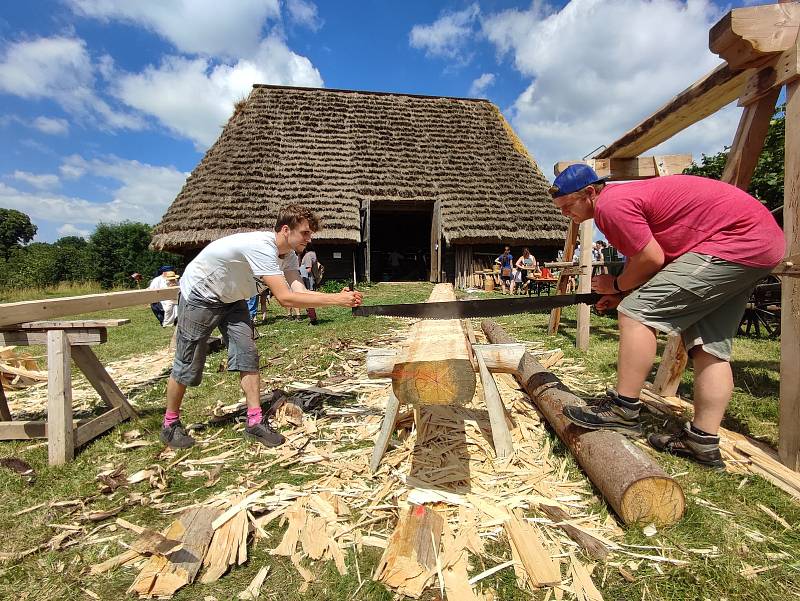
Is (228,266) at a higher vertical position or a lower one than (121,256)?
lower

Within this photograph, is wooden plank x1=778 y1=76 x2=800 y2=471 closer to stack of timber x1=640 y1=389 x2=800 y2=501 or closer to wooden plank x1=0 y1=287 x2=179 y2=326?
stack of timber x1=640 y1=389 x2=800 y2=501

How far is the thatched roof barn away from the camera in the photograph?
45.4 feet

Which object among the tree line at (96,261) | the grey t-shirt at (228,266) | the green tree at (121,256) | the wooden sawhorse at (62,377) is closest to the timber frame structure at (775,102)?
the grey t-shirt at (228,266)

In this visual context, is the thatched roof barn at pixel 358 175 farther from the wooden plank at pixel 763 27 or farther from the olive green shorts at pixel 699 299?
the olive green shorts at pixel 699 299

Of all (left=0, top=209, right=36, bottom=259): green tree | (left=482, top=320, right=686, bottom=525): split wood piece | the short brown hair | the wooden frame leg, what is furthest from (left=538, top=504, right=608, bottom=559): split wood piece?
(left=0, top=209, right=36, bottom=259): green tree

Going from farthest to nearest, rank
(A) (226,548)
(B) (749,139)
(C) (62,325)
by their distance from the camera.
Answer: (C) (62,325) → (B) (749,139) → (A) (226,548)

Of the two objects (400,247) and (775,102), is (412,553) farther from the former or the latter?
(400,247)

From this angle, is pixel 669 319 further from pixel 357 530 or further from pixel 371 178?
pixel 371 178

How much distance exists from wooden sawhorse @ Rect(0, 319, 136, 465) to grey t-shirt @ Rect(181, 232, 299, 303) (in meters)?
0.71

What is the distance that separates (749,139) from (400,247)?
18.2 metres

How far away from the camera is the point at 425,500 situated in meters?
2.33

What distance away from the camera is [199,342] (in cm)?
319

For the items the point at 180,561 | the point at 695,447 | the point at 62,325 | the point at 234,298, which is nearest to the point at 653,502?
the point at 695,447

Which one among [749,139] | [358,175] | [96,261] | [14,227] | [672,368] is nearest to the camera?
[749,139]
